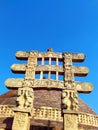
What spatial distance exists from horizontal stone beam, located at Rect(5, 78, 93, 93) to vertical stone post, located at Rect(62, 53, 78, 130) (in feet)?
0.62

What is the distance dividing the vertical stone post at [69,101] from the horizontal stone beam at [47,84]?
7.5 inches

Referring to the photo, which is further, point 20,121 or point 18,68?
point 18,68

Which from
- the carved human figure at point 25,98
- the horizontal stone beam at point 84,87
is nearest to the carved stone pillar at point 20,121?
the carved human figure at point 25,98

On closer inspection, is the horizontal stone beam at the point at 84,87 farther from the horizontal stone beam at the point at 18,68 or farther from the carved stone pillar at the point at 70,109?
the horizontal stone beam at the point at 18,68

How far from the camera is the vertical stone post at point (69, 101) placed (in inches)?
244

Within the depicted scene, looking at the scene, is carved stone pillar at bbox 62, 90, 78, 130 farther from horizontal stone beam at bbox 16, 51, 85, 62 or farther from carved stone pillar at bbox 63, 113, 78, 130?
horizontal stone beam at bbox 16, 51, 85, 62

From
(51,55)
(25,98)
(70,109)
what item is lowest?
(70,109)

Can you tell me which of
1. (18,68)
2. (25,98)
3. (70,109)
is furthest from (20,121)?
(18,68)

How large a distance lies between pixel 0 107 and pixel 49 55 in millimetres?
4624

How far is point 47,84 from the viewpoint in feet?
22.5

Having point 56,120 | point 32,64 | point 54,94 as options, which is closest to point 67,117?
point 32,64

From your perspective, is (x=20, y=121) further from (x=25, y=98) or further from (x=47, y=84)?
(x=47, y=84)

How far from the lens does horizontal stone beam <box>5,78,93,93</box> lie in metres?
6.77

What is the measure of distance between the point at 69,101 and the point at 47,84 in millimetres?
970
